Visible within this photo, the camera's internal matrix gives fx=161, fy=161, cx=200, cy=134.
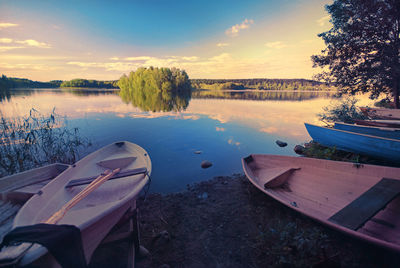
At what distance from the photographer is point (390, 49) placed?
35.0 feet

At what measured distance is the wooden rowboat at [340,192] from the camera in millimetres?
2986

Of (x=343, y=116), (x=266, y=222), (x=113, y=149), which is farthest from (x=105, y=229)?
(x=343, y=116)

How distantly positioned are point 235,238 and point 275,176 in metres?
2.26

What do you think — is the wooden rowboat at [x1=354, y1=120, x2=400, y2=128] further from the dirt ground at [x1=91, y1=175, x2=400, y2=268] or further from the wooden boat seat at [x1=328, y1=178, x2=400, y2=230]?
the dirt ground at [x1=91, y1=175, x2=400, y2=268]

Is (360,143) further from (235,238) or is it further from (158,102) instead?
(158,102)

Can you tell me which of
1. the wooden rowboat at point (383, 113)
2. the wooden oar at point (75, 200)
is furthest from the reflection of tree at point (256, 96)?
the wooden oar at point (75, 200)

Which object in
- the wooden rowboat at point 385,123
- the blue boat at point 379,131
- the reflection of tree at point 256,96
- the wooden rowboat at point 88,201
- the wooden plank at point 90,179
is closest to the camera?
the wooden rowboat at point 88,201

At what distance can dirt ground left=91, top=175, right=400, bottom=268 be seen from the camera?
2.86m

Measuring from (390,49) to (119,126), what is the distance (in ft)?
68.9

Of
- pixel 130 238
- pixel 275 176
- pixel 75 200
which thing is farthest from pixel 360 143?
pixel 75 200

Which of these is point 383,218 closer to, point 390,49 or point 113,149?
point 113,149

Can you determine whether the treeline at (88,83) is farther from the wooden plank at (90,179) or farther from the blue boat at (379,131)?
the blue boat at (379,131)

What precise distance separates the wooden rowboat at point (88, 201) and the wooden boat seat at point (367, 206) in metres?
3.99

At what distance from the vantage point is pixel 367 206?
126 inches
